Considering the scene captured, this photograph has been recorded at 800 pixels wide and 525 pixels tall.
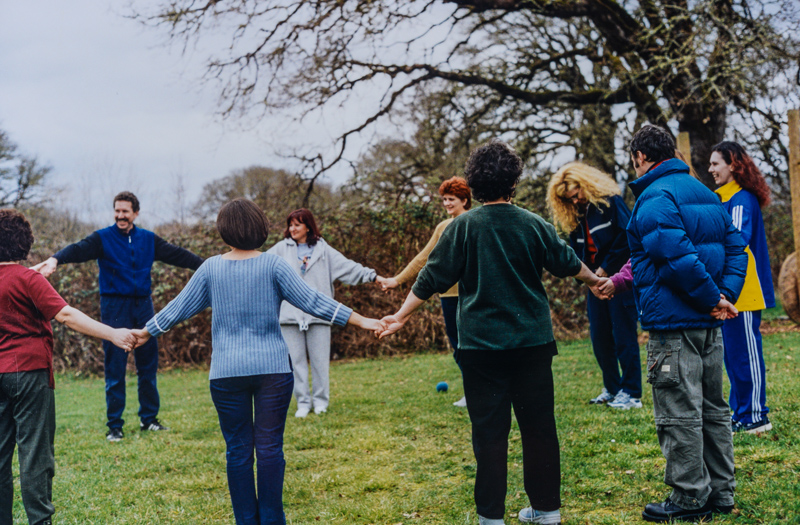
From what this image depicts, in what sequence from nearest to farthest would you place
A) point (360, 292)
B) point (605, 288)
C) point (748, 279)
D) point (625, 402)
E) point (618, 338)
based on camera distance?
point (605, 288)
point (748, 279)
point (618, 338)
point (625, 402)
point (360, 292)

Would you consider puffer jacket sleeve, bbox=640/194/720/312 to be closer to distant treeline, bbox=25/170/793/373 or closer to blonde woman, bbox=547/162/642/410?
blonde woman, bbox=547/162/642/410

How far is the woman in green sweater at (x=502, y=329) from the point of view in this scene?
3.15 meters

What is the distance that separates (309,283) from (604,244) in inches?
119

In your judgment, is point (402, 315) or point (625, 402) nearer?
point (402, 315)

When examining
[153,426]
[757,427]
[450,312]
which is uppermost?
[450,312]

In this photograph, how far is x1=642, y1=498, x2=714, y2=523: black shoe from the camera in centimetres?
324

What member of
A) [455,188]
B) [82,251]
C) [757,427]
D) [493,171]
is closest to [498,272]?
[493,171]

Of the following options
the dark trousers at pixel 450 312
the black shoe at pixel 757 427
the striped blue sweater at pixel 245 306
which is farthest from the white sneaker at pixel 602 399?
the striped blue sweater at pixel 245 306

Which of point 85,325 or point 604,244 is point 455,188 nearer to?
point 604,244

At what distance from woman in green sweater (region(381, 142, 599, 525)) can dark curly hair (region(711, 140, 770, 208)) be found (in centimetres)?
195

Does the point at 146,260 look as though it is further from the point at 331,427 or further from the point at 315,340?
the point at 331,427

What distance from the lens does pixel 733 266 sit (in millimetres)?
3424

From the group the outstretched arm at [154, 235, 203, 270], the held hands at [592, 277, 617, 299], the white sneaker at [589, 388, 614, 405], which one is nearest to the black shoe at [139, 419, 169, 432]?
the outstretched arm at [154, 235, 203, 270]

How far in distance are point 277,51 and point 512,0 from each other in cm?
465
